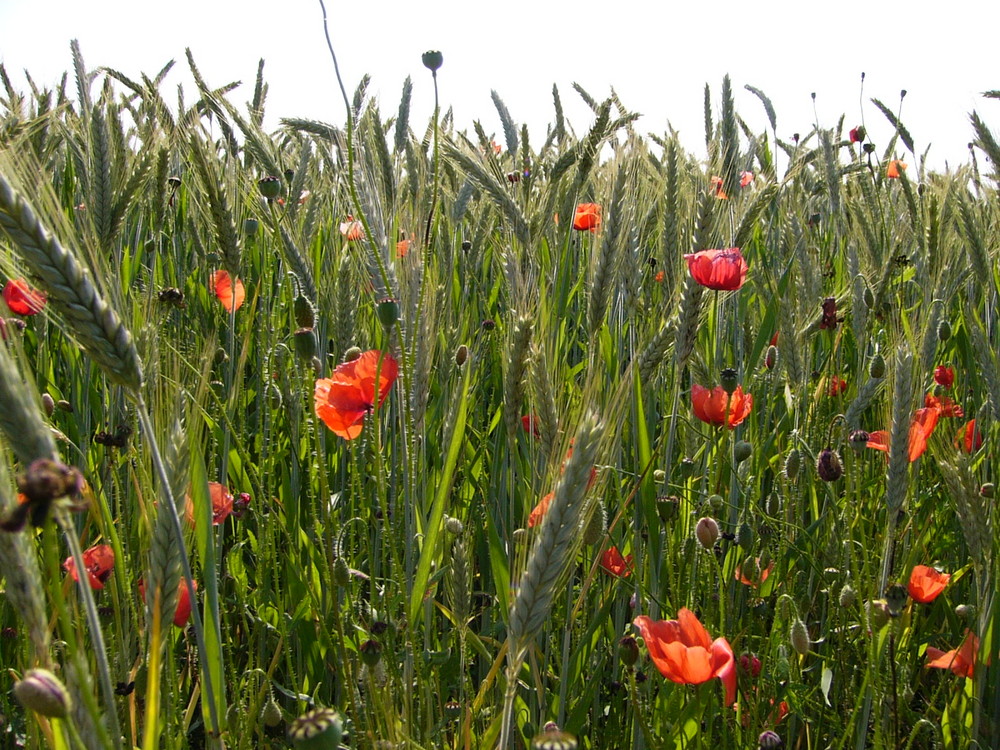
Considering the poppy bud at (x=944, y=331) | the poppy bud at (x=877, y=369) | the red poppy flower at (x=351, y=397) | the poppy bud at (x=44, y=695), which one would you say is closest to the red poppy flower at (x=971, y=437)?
the poppy bud at (x=944, y=331)

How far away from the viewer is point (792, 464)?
163 centimetres

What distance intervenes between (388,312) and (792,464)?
35.4 inches

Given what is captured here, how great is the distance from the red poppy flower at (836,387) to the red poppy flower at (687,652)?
1.06m

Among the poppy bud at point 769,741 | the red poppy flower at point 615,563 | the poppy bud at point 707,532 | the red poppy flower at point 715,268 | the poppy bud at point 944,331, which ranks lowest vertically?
the poppy bud at point 769,741

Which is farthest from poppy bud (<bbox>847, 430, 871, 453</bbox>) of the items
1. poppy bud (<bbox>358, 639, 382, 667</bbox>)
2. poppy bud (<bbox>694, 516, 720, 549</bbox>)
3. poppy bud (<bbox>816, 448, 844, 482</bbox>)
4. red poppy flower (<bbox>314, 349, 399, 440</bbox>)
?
poppy bud (<bbox>358, 639, 382, 667</bbox>)

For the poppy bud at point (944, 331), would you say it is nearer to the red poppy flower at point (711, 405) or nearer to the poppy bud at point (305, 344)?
the red poppy flower at point (711, 405)

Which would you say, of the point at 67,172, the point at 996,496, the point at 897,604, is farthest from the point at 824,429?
the point at 67,172

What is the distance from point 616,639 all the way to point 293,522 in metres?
0.65

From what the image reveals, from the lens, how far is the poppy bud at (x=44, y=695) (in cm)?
58

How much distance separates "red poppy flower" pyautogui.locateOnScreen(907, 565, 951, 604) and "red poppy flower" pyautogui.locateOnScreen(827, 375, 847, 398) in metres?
0.66

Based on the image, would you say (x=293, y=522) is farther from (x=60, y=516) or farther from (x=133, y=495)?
(x=60, y=516)

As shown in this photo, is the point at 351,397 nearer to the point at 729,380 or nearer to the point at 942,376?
the point at 729,380

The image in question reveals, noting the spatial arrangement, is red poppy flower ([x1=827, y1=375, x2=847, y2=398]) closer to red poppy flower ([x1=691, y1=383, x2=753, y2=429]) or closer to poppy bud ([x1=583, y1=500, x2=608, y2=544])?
red poppy flower ([x1=691, y1=383, x2=753, y2=429])

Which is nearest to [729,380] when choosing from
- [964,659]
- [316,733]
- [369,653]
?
[964,659]
